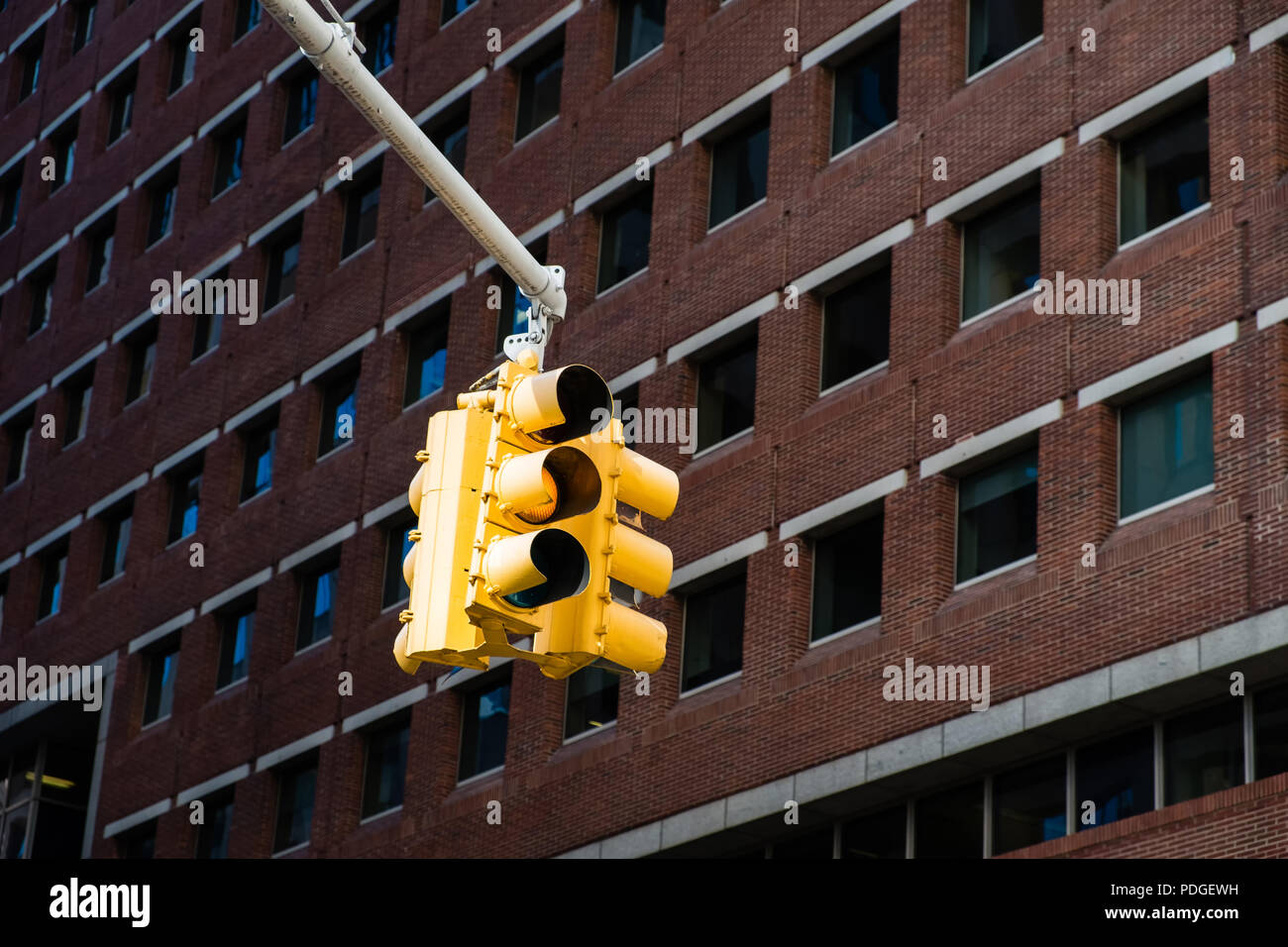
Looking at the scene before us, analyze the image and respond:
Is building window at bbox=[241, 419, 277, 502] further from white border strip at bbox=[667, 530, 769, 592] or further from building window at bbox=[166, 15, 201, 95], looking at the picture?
white border strip at bbox=[667, 530, 769, 592]

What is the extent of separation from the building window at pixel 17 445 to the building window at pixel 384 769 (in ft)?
58.2

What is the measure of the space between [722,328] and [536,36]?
8.86 metres

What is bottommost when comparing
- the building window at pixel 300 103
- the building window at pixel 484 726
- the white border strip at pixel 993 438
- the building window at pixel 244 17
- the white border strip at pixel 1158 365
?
the building window at pixel 484 726

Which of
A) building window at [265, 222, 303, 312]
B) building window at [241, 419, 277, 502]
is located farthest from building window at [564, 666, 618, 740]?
building window at [265, 222, 303, 312]

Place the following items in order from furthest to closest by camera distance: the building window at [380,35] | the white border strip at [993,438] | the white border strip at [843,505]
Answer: the building window at [380,35], the white border strip at [843,505], the white border strip at [993,438]

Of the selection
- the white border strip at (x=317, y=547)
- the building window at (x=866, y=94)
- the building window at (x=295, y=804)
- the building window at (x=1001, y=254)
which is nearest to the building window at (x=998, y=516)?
the building window at (x=1001, y=254)

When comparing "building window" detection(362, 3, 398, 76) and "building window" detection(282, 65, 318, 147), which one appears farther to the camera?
"building window" detection(282, 65, 318, 147)

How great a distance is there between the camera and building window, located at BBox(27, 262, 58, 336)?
180 ft

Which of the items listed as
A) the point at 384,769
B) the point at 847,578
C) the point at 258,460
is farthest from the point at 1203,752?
the point at 258,460

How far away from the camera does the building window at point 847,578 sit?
30.4 m

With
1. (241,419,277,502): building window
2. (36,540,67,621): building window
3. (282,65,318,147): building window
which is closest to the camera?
(241,419,277,502): building window

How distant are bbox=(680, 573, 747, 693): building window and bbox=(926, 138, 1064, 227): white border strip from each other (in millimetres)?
5719

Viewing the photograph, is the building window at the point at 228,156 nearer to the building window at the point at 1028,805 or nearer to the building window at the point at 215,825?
the building window at the point at 215,825

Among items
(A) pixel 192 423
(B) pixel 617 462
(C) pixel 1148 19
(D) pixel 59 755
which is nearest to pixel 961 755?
(C) pixel 1148 19
